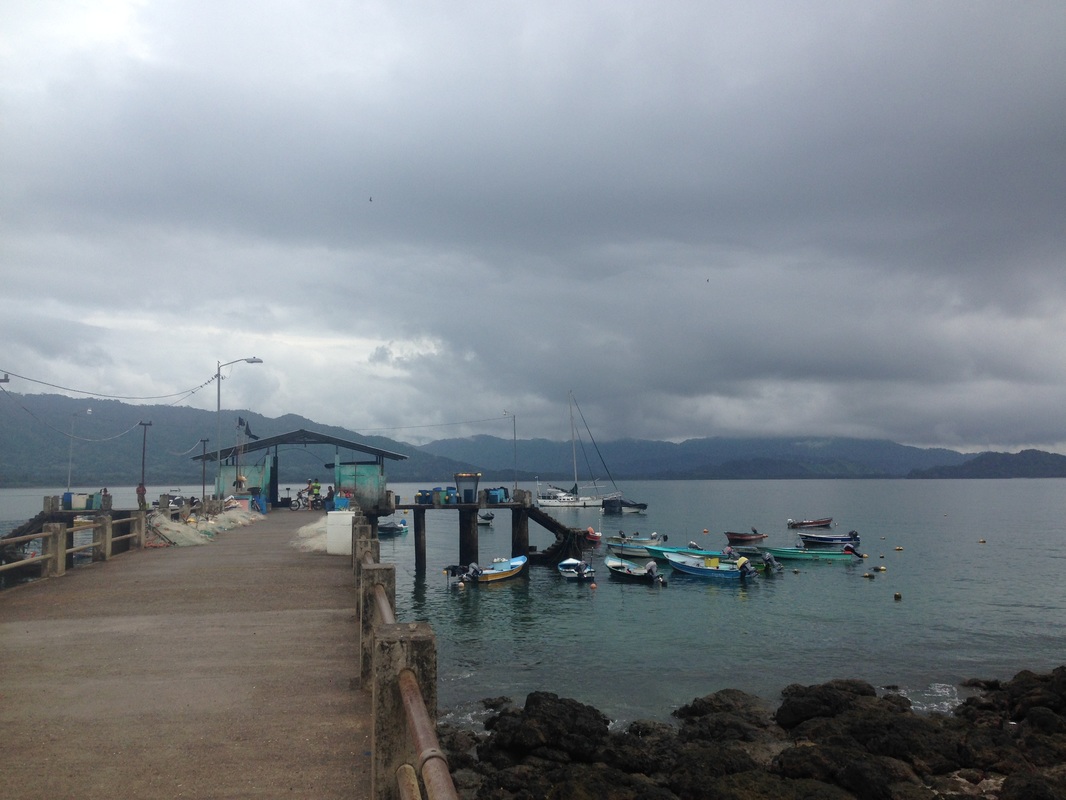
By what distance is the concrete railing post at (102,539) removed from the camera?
61.4 feet

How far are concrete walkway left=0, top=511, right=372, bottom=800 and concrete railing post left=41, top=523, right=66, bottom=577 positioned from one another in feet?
3.20

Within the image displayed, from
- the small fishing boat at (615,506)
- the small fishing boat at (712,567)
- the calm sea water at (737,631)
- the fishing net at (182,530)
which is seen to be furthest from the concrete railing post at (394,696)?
the small fishing boat at (615,506)

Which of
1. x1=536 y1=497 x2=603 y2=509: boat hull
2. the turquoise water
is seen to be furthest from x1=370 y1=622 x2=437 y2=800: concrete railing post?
x1=536 y1=497 x2=603 y2=509: boat hull

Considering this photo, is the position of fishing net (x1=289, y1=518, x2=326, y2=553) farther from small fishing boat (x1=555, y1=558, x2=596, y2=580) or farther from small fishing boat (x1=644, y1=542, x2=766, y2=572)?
small fishing boat (x1=644, y1=542, x2=766, y2=572)

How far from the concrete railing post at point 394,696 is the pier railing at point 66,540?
10.9m

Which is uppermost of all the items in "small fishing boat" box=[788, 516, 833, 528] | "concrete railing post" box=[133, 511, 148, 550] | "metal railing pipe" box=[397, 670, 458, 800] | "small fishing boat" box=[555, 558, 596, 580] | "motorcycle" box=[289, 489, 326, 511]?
"metal railing pipe" box=[397, 670, 458, 800]

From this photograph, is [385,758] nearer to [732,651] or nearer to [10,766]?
[10,766]

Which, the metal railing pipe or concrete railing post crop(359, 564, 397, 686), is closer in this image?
the metal railing pipe

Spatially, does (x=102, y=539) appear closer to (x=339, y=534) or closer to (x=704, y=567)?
(x=339, y=534)

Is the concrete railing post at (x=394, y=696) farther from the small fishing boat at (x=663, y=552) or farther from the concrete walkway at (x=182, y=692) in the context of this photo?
the small fishing boat at (x=663, y=552)

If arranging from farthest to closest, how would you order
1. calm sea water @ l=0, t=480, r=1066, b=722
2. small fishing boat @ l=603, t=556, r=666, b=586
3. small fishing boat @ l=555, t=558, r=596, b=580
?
small fishing boat @ l=603, t=556, r=666, b=586, small fishing boat @ l=555, t=558, r=596, b=580, calm sea water @ l=0, t=480, r=1066, b=722

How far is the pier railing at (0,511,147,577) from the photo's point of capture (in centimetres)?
1475

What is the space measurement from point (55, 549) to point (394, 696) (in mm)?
14244

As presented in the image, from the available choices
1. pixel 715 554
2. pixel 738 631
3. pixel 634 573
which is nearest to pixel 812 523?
pixel 715 554
